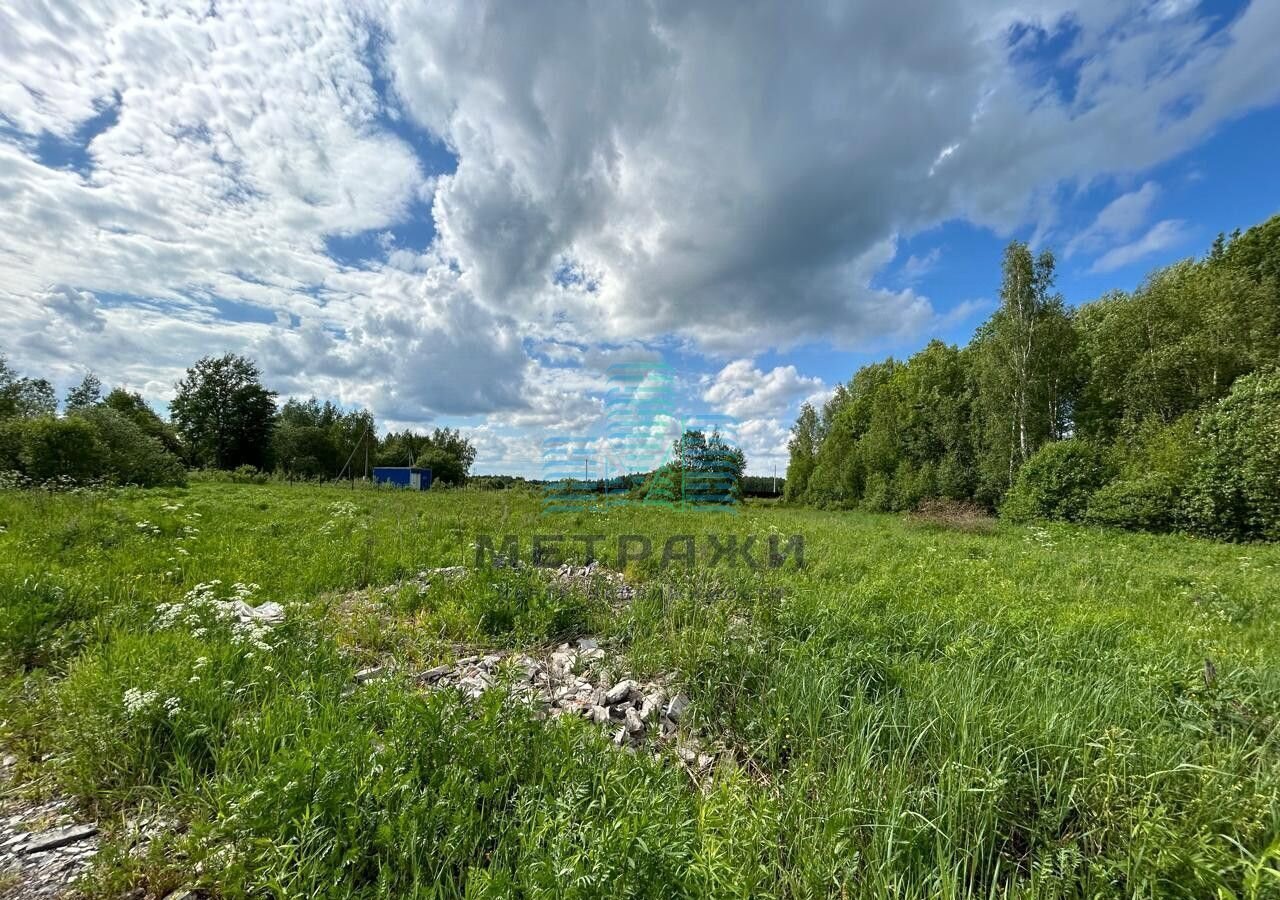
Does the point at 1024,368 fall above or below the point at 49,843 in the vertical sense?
above

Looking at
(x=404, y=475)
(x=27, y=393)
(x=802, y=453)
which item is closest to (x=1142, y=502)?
(x=802, y=453)

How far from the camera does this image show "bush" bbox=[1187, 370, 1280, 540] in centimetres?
1425

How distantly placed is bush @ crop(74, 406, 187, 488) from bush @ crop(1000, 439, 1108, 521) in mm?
38349

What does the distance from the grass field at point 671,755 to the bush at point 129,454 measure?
73.5 feet

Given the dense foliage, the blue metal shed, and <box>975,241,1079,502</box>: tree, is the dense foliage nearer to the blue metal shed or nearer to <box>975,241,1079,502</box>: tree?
<box>975,241,1079,502</box>: tree

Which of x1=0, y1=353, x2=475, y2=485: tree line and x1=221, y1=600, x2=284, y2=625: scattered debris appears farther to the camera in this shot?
x1=0, y1=353, x2=475, y2=485: tree line

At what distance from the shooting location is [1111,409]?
83.5 ft

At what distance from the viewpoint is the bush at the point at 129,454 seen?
20984mm

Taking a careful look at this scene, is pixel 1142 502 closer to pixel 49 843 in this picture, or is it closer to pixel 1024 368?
pixel 1024 368

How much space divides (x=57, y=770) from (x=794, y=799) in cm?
395

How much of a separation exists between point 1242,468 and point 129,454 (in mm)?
42790

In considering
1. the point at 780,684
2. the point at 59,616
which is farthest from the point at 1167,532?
the point at 59,616

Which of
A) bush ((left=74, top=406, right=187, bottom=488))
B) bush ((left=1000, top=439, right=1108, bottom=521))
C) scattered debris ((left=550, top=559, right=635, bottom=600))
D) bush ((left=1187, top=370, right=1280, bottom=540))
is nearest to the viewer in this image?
scattered debris ((left=550, top=559, right=635, bottom=600))

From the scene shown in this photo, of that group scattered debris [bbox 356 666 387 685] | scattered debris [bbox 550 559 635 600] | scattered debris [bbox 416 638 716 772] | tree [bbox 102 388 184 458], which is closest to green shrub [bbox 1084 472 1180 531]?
scattered debris [bbox 550 559 635 600]
